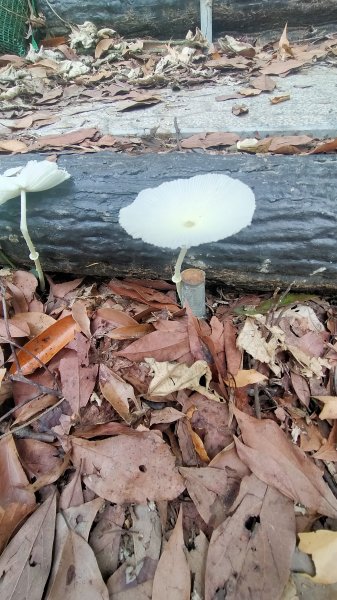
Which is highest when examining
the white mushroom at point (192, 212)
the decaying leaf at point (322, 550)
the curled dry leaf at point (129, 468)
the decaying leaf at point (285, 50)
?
the decaying leaf at point (285, 50)

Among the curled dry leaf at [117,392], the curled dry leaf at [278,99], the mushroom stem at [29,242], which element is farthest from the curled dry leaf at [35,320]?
the curled dry leaf at [278,99]

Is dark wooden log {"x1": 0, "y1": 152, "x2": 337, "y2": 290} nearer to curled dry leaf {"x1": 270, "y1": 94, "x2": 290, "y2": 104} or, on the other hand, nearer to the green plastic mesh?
curled dry leaf {"x1": 270, "y1": 94, "x2": 290, "y2": 104}

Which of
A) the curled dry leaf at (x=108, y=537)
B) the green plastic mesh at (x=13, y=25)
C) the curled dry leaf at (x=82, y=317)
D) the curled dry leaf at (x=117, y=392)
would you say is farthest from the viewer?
the green plastic mesh at (x=13, y=25)

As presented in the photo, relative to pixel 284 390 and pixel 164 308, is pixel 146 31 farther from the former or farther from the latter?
pixel 284 390

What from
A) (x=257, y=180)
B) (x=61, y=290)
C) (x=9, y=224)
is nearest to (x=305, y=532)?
(x=257, y=180)

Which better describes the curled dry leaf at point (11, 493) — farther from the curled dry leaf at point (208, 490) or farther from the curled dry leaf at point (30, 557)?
the curled dry leaf at point (208, 490)
